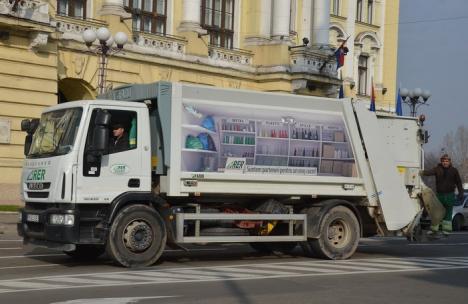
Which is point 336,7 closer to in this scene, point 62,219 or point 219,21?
point 219,21

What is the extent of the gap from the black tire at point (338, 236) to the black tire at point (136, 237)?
3618 millimetres

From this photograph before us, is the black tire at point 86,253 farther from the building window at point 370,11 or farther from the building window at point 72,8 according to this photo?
the building window at point 370,11

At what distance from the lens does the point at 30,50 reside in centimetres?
3203

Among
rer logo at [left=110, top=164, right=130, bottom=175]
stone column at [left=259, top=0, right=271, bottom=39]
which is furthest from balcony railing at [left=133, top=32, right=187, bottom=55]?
rer logo at [left=110, top=164, right=130, bottom=175]

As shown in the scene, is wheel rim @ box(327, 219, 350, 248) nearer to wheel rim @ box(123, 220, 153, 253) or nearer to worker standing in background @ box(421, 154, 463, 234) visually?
worker standing in background @ box(421, 154, 463, 234)

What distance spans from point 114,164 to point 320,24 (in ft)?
Result: 105

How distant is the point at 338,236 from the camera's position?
1798 cm

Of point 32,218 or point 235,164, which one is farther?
point 235,164

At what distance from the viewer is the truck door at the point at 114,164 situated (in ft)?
49.6

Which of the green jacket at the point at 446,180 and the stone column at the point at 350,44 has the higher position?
the stone column at the point at 350,44

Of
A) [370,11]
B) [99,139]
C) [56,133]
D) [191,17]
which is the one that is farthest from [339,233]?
[370,11]

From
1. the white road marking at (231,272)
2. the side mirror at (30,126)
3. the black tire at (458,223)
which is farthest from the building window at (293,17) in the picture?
the side mirror at (30,126)

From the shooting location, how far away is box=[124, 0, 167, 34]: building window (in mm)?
38438

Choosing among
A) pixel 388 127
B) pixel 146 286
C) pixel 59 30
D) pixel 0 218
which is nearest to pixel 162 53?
pixel 59 30
